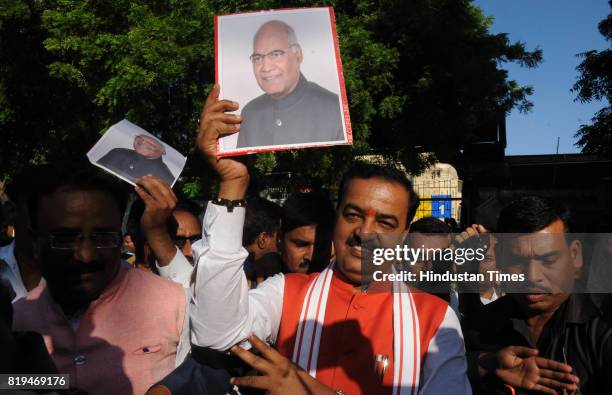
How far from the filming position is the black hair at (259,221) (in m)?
3.79

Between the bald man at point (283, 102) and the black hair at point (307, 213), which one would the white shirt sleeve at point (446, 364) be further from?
the black hair at point (307, 213)

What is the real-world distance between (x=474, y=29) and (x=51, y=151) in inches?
403

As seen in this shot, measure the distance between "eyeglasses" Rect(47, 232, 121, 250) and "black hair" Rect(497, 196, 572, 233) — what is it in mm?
1638

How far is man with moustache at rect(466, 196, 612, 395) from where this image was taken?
197 centimetres

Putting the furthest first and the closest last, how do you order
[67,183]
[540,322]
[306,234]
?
1. [306,234]
2. [540,322]
3. [67,183]

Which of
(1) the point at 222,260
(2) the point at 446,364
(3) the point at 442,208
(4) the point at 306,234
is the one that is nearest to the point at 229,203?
(1) the point at 222,260

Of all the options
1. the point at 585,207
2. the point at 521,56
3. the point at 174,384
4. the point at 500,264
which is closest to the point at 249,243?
the point at 500,264

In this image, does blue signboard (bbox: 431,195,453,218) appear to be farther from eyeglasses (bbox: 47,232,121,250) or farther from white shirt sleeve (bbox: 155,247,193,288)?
eyeglasses (bbox: 47,232,121,250)

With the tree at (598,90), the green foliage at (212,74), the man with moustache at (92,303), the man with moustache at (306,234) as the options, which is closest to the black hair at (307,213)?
the man with moustache at (306,234)

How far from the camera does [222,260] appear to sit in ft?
5.87

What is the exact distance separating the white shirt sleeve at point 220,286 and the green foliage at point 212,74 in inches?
295

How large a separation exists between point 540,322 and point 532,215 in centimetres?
44

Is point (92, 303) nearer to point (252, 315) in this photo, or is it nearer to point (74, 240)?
point (74, 240)

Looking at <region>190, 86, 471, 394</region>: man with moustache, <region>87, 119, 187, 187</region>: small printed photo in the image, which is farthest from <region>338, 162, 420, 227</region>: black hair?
<region>87, 119, 187, 187</region>: small printed photo
